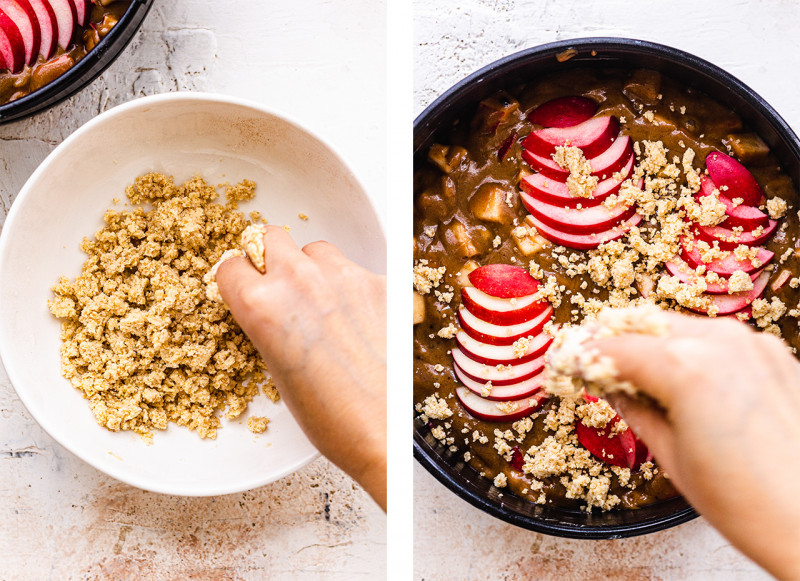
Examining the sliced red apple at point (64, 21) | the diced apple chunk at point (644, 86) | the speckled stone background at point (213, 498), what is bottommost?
the speckled stone background at point (213, 498)

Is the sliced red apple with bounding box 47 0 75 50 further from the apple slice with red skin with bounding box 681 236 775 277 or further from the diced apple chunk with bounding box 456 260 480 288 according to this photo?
the apple slice with red skin with bounding box 681 236 775 277

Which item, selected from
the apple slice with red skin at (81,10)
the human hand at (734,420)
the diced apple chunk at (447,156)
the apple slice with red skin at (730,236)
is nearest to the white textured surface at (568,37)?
the diced apple chunk at (447,156)

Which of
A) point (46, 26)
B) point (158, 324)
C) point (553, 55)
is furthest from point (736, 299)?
point (46, 26)

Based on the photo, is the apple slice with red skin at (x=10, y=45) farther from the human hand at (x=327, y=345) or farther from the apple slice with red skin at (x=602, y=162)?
the apple slice with red skin at (x=602, y=162)

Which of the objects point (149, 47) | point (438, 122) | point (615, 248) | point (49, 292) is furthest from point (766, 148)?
point (49, 292)

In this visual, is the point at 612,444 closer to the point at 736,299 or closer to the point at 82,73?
the point at 736,299

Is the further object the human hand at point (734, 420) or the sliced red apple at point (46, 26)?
the sliced red apple at point (46, 26)

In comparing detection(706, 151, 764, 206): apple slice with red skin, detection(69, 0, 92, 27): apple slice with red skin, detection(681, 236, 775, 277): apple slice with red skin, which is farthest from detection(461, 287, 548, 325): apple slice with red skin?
detection(69, 0, 92, 27): apple slice with red skin
